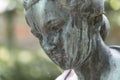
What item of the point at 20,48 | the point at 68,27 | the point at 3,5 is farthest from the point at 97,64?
the point at 20,48

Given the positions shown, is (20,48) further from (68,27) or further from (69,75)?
(68,27)

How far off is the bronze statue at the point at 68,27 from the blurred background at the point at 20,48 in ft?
9.31

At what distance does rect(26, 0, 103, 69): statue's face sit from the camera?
138cm

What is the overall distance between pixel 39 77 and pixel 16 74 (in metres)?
0.22

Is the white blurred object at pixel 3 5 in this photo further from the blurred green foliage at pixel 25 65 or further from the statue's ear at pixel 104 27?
the statue's ear at pixel 104 27

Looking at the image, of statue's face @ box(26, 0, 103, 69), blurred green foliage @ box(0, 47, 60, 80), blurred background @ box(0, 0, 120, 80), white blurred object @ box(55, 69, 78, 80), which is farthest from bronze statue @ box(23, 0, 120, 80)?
blurred green foliage @ box(0, 47, 60, 80)

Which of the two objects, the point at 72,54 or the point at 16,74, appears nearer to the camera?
the point at 72,54

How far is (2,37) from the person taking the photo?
17.7 ft

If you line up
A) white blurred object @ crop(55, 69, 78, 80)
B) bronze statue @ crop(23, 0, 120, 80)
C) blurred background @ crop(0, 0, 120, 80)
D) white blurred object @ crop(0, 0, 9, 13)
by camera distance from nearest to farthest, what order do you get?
bronze statue @ crop(23, 0, 120, 80) < white blurred object @ crop(55, 69, 78, 80) < blurred background @ crop(0, 0, 120, 80) < white blurred object @ crop(0, 0, 9, 13)

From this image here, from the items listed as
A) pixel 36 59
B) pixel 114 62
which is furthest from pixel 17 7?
pixel 114 62

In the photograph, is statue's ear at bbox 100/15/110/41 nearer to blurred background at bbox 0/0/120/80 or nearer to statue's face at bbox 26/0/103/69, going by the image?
statue's face at bbox 26/0/103/69

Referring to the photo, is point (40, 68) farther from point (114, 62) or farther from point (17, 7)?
point (114, 62)

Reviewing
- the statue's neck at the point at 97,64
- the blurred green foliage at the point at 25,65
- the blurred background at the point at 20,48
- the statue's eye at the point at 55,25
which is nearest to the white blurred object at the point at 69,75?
the statue's neck at the point at 97,64

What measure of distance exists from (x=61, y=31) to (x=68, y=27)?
19mm
